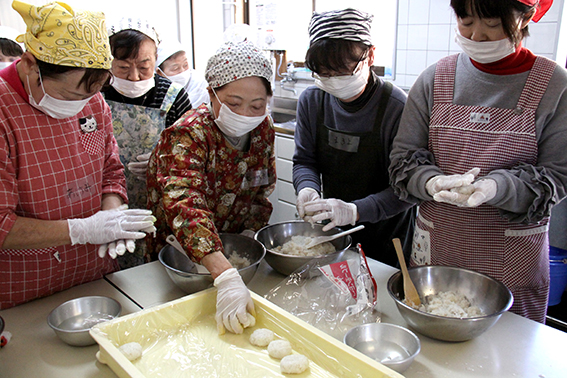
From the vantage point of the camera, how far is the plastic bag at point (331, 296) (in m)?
1.20

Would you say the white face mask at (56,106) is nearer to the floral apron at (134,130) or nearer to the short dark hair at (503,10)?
the floral apron at (134,130)

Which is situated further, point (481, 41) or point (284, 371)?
point (481, 41)

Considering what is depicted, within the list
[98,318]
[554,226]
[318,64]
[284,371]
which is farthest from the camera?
[554,226]

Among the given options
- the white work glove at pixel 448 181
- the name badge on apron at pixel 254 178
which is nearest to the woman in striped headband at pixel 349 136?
the name badge on apron at pixel 254 178

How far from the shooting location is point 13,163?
1.22m

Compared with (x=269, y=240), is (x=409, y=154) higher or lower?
higher

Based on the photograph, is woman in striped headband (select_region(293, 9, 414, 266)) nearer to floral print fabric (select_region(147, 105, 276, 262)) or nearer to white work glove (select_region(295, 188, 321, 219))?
white work glove (select_region(295, 188, 321, 219))

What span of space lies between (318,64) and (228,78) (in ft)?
1.15

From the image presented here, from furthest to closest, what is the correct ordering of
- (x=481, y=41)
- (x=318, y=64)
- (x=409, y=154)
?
(x=318, y=64) < (x=409, y=154) < (x=481, y=41)

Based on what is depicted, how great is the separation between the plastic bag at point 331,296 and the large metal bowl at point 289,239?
3 cm

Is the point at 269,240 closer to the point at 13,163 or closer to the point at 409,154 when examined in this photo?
the point at 409,154

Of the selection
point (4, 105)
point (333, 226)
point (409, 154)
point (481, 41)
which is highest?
point (481, 41)

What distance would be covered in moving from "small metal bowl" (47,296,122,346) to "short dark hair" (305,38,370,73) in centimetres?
105

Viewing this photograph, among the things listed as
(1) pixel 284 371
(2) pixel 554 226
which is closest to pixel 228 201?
(1) pixel 284 371
